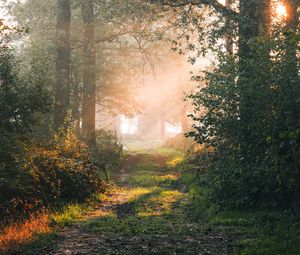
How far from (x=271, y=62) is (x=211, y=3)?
25.7ft

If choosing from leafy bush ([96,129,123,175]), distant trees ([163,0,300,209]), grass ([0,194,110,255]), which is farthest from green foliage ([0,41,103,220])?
leafy bush ([96,129,123,175])

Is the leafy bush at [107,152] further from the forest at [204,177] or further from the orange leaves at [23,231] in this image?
the orange leaves at [23,231]

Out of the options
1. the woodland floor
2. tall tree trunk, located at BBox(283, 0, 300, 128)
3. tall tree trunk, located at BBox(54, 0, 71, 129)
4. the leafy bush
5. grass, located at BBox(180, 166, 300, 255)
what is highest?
tall tree trunk, located at BBox(54, 0, 71, 129)

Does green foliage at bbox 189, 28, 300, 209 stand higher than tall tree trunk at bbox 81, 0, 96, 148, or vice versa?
tall tree trunk at bbox 81, 0, 96, 148

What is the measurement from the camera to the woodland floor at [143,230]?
880cm

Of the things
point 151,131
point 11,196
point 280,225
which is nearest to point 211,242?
point 280,225

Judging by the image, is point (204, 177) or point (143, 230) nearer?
point (143, 230)

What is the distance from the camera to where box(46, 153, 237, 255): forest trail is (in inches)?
347

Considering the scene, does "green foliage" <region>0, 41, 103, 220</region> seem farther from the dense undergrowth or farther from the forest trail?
the dense undergrowth

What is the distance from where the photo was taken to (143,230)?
34.9 ft

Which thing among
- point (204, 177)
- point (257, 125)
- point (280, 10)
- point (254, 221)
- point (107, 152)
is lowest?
point (254, 221)

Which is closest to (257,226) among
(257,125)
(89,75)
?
(257,125)

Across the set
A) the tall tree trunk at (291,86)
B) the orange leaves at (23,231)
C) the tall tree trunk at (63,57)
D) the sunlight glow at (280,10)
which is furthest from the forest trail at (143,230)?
the sunlight glow at (280,10)

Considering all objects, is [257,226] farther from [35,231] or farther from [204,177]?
[35,231]
